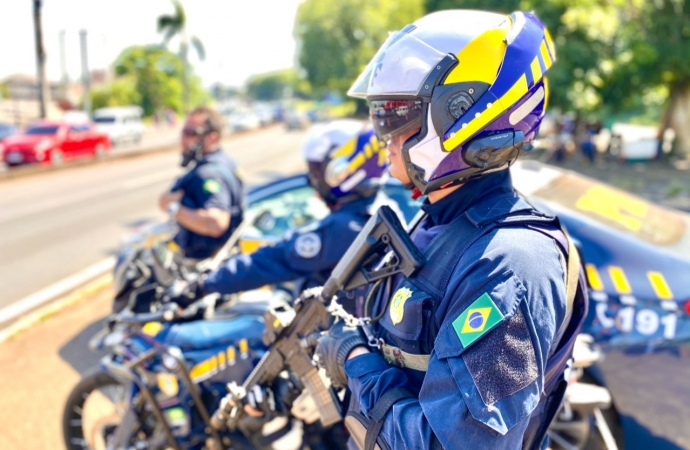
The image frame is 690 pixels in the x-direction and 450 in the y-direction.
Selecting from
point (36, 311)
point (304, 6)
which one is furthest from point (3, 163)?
point (304, 6)

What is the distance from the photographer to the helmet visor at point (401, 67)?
58.7 inches

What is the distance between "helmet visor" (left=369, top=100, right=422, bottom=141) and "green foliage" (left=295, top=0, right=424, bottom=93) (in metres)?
45.5

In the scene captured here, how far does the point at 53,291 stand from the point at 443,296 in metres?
5.66

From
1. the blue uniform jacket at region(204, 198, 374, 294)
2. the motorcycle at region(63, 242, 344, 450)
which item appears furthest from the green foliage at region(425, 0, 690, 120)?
the motorcycle at region(63, 242, 344, 450)

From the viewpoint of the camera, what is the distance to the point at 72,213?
34.3 feet

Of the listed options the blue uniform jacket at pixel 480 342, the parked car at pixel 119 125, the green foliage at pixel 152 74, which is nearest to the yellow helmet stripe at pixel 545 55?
the blue uniform jacket at pixel 480 342

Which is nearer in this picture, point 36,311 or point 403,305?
point 403,305

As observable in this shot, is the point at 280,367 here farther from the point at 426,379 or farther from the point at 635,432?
the point at 635,432

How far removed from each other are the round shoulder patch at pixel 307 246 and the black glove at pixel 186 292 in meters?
0.45

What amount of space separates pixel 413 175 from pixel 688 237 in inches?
102

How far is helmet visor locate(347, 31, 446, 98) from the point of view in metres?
1.49

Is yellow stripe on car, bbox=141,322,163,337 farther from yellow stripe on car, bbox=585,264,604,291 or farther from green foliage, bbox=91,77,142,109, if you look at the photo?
green foliage, bbox=91,77,142,109

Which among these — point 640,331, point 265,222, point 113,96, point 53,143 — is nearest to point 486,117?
point 640,331

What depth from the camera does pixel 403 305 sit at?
1397 millimetres
